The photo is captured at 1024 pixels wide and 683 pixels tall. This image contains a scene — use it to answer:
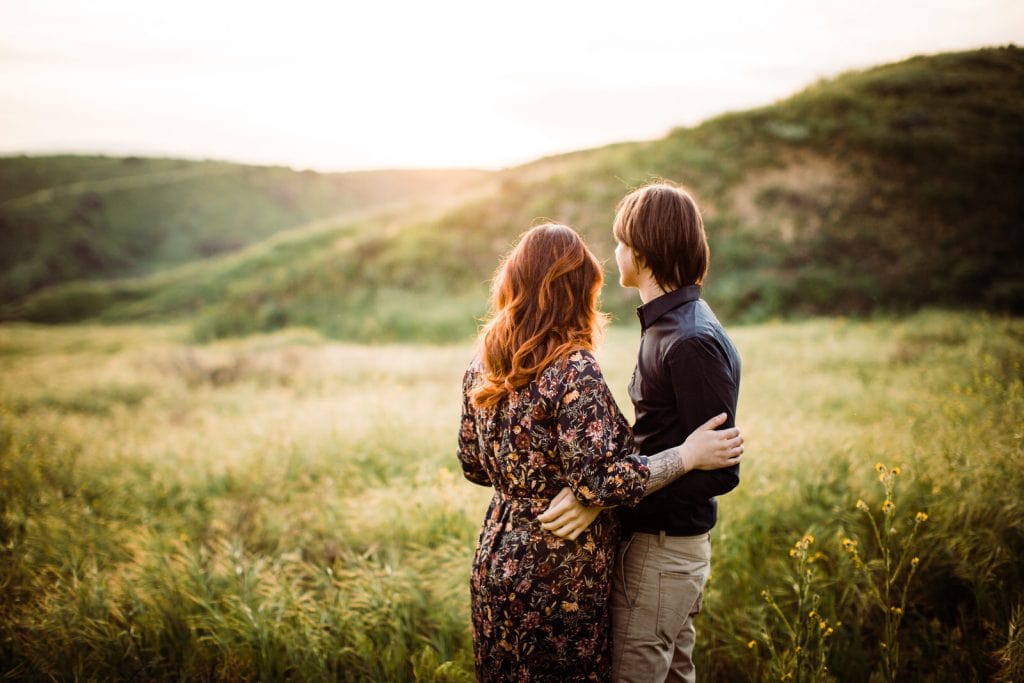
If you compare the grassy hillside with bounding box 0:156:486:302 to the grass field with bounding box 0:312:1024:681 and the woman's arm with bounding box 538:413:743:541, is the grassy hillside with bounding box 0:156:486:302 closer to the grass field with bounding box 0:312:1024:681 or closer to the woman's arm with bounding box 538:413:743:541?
the grass field with bounding box 0:312:1024:681

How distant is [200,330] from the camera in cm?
2270

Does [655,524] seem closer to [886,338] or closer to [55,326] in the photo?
[886,338]

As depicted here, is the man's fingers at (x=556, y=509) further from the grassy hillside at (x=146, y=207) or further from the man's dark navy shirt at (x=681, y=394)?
the grassy hillside at (x=146, y=207)

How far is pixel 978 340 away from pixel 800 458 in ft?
20.2

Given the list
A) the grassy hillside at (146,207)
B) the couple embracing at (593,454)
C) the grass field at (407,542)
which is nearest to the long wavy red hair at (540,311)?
the couple embracing at (593,454)

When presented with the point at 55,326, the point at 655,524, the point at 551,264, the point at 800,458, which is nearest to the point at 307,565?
the point at 655,524

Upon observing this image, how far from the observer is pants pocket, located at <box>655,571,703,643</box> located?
228cm

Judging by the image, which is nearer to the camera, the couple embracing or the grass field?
the couple embracing

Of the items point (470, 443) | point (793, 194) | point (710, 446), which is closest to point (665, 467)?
point (710, 446)

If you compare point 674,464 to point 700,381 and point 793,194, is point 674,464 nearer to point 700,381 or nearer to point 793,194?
point 700,381

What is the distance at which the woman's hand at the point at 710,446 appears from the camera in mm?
2088

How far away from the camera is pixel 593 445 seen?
2.03 meters

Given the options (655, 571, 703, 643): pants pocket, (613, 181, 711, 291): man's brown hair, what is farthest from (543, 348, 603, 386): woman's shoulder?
(655, 571, 703, 643): pants pocket

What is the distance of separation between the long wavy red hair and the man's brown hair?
0.23 m
